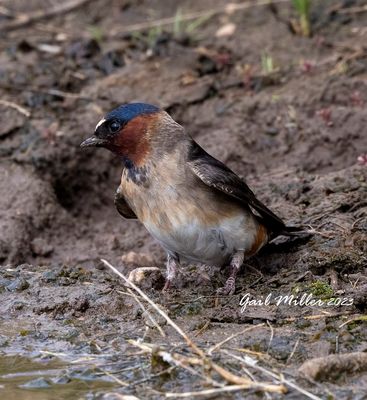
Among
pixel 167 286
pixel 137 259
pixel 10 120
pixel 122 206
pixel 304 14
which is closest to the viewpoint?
pixel 167 286

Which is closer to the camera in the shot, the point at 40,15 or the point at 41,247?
the point at 41,247

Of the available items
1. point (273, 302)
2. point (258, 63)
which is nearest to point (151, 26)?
point (258, 63)

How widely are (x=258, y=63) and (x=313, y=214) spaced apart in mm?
2768

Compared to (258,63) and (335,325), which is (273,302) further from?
(258,63)

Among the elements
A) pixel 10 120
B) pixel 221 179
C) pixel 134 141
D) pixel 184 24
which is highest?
pixel 134 141

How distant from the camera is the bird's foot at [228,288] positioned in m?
5.76

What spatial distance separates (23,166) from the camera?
26.3 feet

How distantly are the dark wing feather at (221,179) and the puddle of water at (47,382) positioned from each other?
54.7 inches

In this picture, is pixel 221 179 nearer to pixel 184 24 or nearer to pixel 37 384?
pixel 37 384

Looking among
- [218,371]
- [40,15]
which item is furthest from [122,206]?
[40,15]

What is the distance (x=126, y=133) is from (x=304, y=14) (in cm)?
369

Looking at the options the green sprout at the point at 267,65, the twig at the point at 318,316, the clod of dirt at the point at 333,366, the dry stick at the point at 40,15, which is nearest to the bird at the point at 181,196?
the twig at the point at 318,316

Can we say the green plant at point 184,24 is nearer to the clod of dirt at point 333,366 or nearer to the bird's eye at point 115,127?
the bird's eye at point 115,127

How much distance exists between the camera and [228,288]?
5805mm
